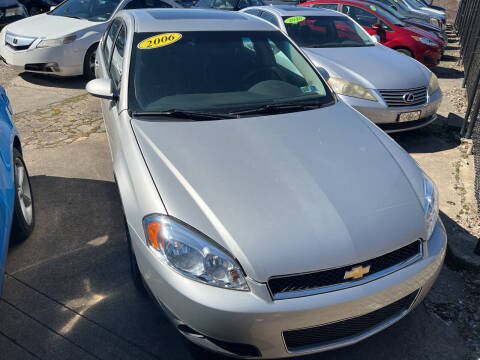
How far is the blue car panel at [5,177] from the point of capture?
2.39 metres

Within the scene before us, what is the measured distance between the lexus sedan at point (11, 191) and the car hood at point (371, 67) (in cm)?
384

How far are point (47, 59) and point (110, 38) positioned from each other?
3092mm

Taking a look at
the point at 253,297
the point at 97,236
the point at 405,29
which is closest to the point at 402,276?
the point at 253,297

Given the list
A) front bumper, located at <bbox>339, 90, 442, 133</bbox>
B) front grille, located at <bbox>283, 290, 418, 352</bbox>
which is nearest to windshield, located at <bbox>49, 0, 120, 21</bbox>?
front bumper, located at <bbox>339, 90, 442, 133</bbox>

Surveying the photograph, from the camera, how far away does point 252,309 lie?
1.82m

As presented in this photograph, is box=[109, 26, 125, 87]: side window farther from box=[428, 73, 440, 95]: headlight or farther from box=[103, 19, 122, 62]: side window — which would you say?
box=[428, 73, 440, 95]: headlight

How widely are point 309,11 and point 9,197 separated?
220 inches

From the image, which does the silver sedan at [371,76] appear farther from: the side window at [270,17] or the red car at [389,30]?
the red car at [389,30]

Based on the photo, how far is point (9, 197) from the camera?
8.79 ft

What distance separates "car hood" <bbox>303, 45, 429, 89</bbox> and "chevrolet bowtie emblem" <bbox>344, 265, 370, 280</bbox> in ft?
12.0

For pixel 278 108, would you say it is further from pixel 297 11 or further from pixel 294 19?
pixel 297 11

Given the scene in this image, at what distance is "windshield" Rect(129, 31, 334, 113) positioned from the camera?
2.89 metres

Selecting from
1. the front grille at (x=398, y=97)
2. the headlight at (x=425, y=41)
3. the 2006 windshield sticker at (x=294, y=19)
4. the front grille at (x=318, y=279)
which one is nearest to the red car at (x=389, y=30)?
the headlight at (x=425, y=41)

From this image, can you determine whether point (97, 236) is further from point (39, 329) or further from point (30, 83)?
point (30, 83)
